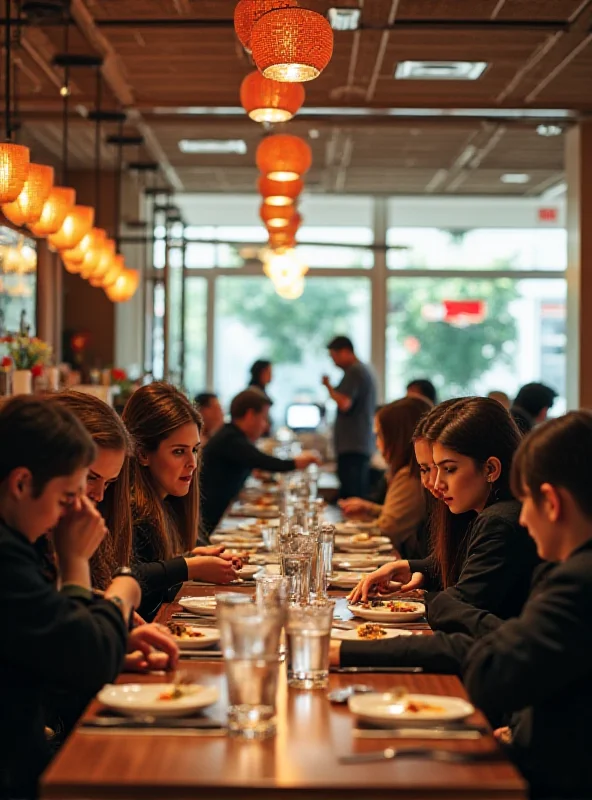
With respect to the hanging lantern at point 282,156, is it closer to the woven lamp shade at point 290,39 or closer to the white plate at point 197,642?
the woven lamp shade at point 290,39

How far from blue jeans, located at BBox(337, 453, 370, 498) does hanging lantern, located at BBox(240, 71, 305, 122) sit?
4757 millimetres

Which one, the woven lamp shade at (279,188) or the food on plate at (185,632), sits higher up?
the woven lamp shade at (279,188)

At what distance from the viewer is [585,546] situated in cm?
190

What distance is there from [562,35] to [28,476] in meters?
5.92

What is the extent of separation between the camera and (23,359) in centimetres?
634

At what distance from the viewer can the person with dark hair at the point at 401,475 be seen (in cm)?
502

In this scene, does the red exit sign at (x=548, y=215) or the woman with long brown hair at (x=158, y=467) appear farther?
the red exit sign at (x=548, y=215)

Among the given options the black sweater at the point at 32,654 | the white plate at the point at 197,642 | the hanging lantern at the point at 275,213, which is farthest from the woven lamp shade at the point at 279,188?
the black sweater at the point at 32,654

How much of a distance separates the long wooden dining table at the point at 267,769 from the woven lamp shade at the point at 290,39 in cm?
242

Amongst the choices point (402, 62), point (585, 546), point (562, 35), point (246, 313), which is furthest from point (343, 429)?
point (585, 546)

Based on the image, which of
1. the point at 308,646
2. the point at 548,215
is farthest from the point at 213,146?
the point at 308,646

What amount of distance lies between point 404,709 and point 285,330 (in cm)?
1265

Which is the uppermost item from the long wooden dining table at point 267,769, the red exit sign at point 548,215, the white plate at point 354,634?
the red exit sign at point 548,215

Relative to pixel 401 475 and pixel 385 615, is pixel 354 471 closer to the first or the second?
pixel 401 475
